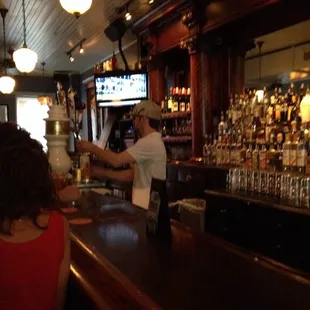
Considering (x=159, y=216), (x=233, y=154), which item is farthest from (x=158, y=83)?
(x=159, y=216)

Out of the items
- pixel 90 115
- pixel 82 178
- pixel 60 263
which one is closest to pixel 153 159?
pixel 82 178

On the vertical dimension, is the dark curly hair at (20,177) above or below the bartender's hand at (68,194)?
above

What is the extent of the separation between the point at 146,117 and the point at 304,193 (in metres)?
1.12

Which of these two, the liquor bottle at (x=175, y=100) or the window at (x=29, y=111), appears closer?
the liquor bottle at (x=175, y=100)

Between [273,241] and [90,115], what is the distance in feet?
24.2

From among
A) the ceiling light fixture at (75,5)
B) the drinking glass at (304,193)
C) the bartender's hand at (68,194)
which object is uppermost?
the ceiling light fixture at (75,5)

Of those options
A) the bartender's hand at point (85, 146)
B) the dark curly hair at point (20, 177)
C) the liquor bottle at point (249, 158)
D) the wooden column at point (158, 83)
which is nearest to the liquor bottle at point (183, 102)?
the wooden column at point (158, 83)

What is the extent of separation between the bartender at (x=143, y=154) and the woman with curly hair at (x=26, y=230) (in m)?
1.47

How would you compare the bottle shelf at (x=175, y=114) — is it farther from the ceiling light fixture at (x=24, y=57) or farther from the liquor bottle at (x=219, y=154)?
the ceiling light fixture at (x=24, y=57)

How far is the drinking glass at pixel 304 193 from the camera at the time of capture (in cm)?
255

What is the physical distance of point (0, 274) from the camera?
1088 millimetres

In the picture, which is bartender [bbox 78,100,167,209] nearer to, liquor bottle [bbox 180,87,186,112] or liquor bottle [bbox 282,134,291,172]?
liquor bottle [bbox 282,134,291,172]

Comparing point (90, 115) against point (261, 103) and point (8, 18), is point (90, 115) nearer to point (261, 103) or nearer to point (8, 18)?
point (8, 18)

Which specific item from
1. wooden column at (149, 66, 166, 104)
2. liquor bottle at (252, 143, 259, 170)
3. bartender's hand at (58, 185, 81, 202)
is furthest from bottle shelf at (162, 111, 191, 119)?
bartender's hand at (58, 185, 81, 202)
